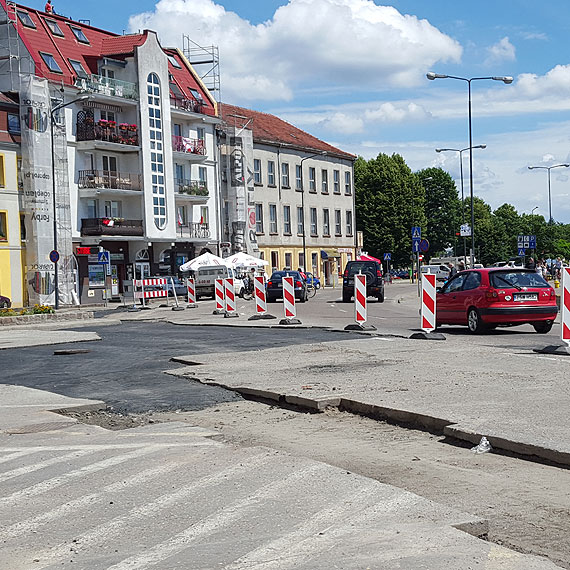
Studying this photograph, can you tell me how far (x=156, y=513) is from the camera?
18.9 ft

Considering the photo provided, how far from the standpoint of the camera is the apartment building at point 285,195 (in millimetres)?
68625

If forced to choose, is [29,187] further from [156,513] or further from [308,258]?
[156,513]

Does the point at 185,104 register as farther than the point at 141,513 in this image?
Yes

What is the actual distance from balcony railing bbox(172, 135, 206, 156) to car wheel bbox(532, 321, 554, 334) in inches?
1771

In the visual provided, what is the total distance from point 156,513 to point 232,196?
63.5 meters

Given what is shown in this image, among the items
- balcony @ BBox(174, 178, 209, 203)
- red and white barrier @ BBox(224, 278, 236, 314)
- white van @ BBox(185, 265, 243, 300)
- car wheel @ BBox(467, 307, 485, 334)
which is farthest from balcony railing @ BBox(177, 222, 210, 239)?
car wheel @ BBox(467, 307, 485, 334)

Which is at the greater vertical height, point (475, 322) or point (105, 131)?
point (105, 131)

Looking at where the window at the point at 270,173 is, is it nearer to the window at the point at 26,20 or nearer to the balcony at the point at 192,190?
the balcony at the point at 192,190

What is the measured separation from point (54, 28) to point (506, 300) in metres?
46.2

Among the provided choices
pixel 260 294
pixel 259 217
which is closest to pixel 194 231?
pixel 259 217

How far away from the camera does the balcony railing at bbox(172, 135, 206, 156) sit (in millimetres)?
62444

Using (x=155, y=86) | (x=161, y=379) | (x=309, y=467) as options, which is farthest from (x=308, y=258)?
(x=309, y=467)

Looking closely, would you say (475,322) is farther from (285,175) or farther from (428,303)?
(285,175)

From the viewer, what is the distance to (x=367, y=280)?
45.1 meters
